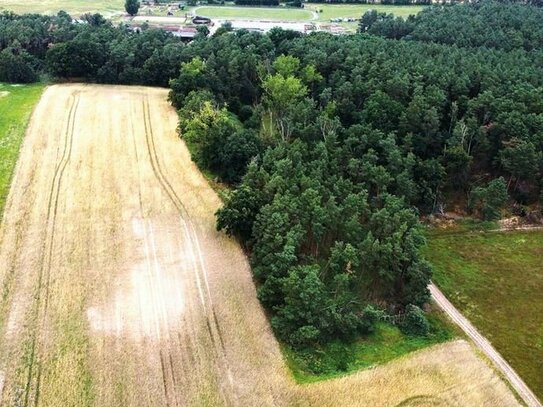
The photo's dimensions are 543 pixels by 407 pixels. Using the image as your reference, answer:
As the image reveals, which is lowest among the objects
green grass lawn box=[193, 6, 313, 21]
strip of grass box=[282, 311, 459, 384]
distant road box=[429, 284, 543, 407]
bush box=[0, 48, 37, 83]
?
distant road box=[429, 284, 543, 407]

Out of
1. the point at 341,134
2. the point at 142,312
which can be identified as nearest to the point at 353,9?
the point at 341,134

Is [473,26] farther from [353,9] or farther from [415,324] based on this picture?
[415,324]

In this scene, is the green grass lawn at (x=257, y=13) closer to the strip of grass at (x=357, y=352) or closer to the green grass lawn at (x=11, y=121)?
the green grass lawn at (x=11, y=121)

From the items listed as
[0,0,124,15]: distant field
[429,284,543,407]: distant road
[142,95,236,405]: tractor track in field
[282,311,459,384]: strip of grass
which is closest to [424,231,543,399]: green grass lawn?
[429,284,543,407]: distant road

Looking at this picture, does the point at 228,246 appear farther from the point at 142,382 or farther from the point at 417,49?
the point at 417,49

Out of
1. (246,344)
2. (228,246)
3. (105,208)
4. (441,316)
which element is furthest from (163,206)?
(441,316)

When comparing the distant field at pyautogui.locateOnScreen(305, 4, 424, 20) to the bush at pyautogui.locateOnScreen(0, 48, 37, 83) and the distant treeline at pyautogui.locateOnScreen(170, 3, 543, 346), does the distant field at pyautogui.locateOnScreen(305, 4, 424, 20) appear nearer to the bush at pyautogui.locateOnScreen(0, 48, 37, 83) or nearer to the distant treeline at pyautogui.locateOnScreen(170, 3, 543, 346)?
the distant treeline at pyautogui.locateOnScreen(170, 3, 543, 346)
